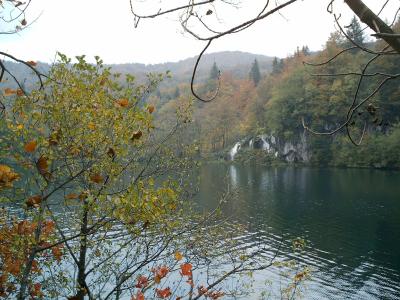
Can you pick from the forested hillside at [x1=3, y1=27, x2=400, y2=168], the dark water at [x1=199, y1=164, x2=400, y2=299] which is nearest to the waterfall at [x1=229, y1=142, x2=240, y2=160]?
the forested hillside at [x1=3, y1=27, x2=400, y2=168]

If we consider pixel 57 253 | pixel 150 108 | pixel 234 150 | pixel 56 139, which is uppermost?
pixel 150 108

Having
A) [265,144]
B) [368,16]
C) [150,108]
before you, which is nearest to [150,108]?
[150,108]

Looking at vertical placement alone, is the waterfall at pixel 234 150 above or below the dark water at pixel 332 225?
above

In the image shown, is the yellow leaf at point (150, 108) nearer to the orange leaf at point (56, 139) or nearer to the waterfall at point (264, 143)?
the orange leaf at point (56, 139)

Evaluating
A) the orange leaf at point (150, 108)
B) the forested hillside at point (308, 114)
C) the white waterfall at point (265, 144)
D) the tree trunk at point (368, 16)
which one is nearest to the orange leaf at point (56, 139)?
the orange leaf at point (150, 108)

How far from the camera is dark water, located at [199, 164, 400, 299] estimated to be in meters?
18.2

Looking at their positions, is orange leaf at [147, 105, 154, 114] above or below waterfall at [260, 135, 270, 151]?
above

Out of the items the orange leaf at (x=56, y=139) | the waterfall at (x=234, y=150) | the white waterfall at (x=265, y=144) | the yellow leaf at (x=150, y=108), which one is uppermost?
the yellow leaf at (x=150, y=108)

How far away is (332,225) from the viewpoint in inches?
1147

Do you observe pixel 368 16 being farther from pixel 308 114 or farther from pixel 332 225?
pixel 308 114

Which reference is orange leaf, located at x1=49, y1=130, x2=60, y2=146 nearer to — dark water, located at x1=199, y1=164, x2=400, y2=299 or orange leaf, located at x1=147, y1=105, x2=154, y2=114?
orange leaf, located at x1=147, y1=105, x2=154, y2=114

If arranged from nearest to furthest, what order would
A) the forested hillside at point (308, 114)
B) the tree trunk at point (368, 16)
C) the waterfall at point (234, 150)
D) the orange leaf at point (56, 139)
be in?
the tree trunk at point (368, 16) → the orange leaf at point (56, 139) → the forested hillside at point (308, 114) → the waterfall at point (234, 150)

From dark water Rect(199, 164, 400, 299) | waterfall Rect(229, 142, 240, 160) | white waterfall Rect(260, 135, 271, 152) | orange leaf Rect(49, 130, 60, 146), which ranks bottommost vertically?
dark water Rect(199, 164, 400, 299)

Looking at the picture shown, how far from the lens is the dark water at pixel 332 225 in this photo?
18.2 m
